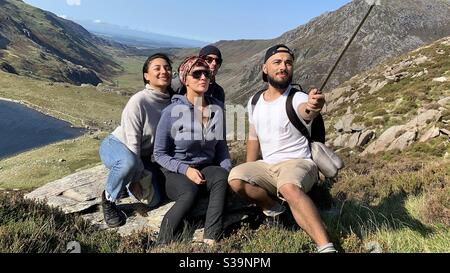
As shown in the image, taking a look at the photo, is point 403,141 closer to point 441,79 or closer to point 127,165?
point 441,79

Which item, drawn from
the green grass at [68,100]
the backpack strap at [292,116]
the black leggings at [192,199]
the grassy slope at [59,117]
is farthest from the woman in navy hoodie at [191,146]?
Answer: the green grass at [68,100]

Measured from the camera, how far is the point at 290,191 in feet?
17.9

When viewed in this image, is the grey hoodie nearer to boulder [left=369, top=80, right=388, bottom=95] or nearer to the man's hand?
the man's hand

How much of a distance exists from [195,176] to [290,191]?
143cm

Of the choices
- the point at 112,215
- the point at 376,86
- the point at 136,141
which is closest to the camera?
the point at 136,141

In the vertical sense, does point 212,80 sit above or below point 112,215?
above

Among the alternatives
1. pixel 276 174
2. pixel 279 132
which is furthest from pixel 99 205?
pixel 279 132

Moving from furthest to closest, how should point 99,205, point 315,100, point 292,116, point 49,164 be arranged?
point 49,164 → point 99,205 → point 292,116 → point 315,100

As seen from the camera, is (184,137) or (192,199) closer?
(192,199)

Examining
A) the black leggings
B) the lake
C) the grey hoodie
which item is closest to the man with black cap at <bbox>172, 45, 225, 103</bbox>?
the grey hoodie

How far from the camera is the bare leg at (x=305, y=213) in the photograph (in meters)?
5.06

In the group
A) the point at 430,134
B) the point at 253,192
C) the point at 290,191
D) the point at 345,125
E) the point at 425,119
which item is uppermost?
the point at 290,191

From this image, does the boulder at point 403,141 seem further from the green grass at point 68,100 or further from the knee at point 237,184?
the green grass at point 68,100

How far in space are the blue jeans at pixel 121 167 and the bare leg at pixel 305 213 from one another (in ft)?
7.44
